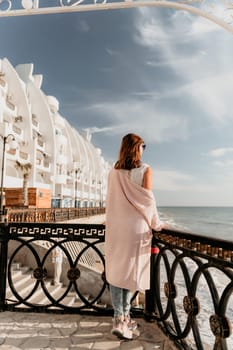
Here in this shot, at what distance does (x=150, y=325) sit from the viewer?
2789 millimetres

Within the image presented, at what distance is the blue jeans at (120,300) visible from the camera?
2.41 metres

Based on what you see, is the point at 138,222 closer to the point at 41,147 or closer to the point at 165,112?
the point at 165,112

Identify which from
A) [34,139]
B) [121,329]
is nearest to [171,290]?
[121,329]

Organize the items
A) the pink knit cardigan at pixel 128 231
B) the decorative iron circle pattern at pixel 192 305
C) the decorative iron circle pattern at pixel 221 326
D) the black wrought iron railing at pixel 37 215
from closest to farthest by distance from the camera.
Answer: the decorative iron circle pattern at pixel 221 326, the decorative iron circle pattern at pixel 192 305, the pink knit cardigan at pixel 128 231, the black wrought iron railing at pixel 37 215

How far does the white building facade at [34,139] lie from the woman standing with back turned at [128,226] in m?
17.7

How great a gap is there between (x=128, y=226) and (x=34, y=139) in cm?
2905

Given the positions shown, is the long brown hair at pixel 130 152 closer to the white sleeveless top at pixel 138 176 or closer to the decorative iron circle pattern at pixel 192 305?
the white sleeveless top at pixel 138 176

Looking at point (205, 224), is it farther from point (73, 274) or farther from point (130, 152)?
point (130, 152)

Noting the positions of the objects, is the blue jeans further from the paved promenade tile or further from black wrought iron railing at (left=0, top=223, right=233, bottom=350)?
black wrought iron railing at (left=0, top=223, right=233, bottom=350)

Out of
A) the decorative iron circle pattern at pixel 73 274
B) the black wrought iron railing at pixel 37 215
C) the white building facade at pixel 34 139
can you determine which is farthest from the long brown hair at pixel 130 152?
the white building facade at pixel 34 139

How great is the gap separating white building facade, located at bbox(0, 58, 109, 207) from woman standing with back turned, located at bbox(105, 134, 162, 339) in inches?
699

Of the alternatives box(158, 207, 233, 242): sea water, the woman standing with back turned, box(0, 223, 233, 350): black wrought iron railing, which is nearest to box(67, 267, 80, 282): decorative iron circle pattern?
box(0, 223, 233, 350): black wrought iron railing

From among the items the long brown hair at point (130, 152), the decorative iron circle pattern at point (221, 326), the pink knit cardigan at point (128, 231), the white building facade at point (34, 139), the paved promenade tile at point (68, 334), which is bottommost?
the paved promenade tile at point (68, 334)

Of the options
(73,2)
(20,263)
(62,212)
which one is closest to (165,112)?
(62,212)
